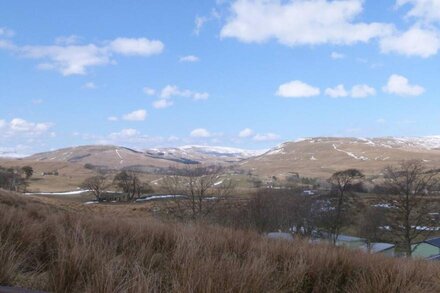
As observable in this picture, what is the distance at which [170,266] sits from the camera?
4855 millimetres

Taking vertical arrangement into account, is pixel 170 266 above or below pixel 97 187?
above

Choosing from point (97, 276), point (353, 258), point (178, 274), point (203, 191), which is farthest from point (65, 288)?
point (203, 191)

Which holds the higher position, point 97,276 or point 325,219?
point 97,276

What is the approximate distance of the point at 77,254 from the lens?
449cm

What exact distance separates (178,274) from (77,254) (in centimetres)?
98

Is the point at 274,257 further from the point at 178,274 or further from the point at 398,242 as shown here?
the point at 398,242

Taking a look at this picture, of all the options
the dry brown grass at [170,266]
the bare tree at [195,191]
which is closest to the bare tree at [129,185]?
the bare tree at [195,191]

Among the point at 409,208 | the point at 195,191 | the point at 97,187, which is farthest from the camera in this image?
the point at 97,187

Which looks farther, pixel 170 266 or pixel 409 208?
pixel 409 208

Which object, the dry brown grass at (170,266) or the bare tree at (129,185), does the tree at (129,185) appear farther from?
the dry brown grass at (170,266)

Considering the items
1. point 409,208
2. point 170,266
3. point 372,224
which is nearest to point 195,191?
point 372,224

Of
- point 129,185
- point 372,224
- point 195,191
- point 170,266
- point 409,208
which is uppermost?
point 170,266

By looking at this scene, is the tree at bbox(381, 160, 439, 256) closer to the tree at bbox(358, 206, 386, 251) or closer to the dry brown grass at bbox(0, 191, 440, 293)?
the tree at bbox(358, 206, 386, 251)

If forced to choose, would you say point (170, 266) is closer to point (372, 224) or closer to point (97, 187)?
point (372, 224)
